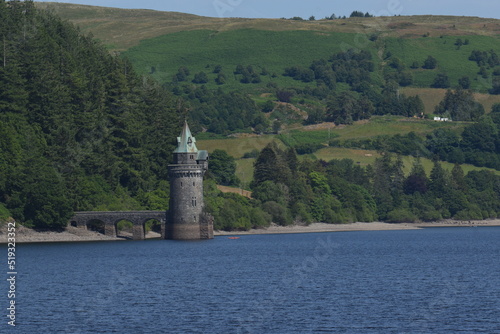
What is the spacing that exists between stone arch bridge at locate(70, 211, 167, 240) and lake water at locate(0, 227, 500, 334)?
20.7ft

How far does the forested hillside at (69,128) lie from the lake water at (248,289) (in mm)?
10567

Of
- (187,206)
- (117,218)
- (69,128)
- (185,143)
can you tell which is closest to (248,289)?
(187,206)

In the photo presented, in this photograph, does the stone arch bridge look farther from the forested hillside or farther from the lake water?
the lake water

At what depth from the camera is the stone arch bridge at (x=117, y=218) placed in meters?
138

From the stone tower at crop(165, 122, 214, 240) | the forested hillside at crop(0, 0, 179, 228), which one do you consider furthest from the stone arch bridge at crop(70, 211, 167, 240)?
the forested hillside at crop(0, 0, 179, 228)

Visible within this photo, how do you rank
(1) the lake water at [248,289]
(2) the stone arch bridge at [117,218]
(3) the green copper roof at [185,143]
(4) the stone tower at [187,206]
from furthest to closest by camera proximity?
(3) the green copper roof at [185,143] < (2) the stone arch bridge at [117,218] < (4) the stone tower at [187,206] < (1) the lake water at [248,289]

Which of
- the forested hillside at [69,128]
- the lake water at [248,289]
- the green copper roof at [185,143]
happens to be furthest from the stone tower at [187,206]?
the forested hillside at [69,128]

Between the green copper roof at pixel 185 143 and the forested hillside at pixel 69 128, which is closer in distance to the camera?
the forested hillside at pixel 69 128

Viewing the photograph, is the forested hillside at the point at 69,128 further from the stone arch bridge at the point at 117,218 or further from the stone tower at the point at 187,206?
the stone tower at the point at 187,206

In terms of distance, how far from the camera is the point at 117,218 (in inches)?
5512

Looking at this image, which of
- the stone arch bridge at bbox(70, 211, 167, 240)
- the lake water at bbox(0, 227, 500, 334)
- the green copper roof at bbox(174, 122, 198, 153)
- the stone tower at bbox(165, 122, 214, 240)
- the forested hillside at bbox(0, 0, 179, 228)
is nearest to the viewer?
the lake water at bbox(0, 227, 500, 334)

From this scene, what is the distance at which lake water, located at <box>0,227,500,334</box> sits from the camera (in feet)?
221

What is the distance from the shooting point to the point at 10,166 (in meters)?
136

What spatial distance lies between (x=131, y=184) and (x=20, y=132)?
23.6 metres
